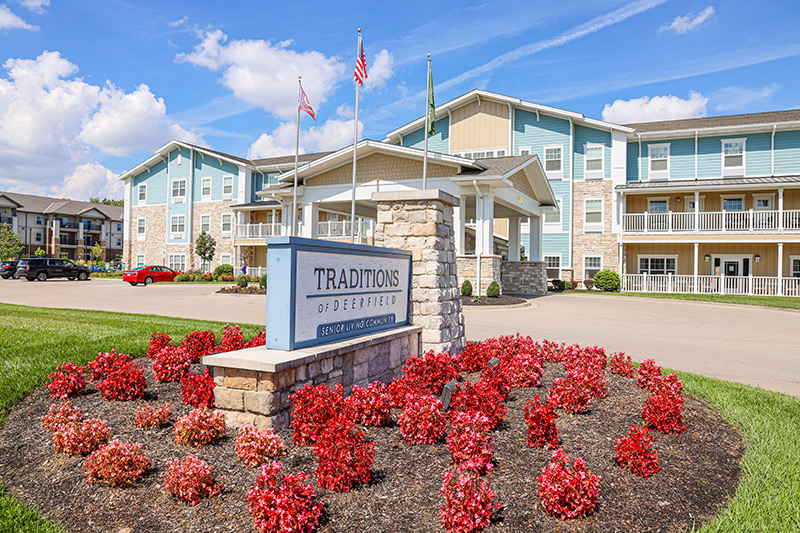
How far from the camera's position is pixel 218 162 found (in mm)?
41562

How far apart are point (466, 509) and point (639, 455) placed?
64.0 inches

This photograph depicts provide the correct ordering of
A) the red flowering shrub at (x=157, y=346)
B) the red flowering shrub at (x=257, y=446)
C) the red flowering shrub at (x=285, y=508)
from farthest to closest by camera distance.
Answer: the red flowering shrub at (x=157, y=346) < the red flowering shrub at (x=257, y=446) < the red flowering shrub at (x=285, y=508)

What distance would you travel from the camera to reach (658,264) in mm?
29234

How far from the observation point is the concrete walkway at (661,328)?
8.29 metres

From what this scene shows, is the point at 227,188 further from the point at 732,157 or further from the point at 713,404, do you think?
the point at 713,404

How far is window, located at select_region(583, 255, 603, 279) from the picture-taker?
2931 cm

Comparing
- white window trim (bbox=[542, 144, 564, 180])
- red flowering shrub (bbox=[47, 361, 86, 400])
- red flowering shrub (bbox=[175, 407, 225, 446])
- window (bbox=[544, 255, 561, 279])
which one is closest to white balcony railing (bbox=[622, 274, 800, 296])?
window (bbox=[544, 255, 561, 279])

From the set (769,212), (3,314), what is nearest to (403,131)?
(769,212)

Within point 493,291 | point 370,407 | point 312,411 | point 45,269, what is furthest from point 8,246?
point 312,411

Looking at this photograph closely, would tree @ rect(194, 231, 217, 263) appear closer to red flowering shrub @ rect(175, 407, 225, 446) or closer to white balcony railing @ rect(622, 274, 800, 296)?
white balcony railing @ rect(622, 274, 800, 296)

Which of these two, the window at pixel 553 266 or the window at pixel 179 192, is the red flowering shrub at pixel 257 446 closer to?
the window at pixel 553 266

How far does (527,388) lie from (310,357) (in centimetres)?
291

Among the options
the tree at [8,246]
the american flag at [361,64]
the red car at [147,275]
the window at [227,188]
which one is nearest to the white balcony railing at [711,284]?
the american flag at [361,64]

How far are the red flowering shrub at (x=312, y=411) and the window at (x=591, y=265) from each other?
91.3ft
